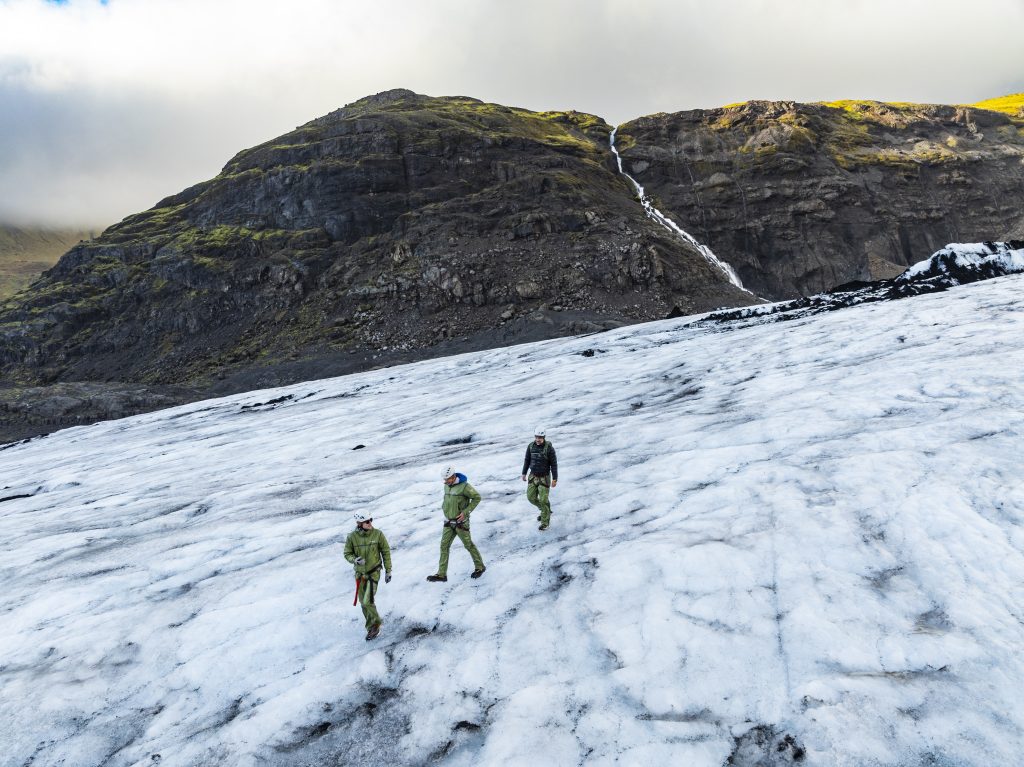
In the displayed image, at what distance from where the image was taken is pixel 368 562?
7.20m

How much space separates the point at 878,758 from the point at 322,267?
70.9m

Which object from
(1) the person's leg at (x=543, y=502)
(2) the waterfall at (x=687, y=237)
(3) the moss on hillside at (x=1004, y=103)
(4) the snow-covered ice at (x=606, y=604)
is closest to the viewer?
(4) the snow-covered ice at (x=606, y=604)

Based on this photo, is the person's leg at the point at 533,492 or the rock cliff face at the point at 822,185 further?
the rock cliff face at the point at 822,185

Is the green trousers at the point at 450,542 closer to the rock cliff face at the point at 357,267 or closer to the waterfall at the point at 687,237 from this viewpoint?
the rock cliff face at the point at 357,267

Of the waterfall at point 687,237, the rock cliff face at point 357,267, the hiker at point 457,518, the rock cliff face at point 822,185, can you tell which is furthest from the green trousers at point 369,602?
the rock cliff face at point 822,185

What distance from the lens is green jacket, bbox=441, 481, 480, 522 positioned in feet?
26.0

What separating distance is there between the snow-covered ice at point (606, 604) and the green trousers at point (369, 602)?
32 cm

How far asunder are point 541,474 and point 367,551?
10.2 feet

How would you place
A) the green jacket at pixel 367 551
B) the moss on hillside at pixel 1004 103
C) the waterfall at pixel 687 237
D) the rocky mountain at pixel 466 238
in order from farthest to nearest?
the moss on hillside at pixel 1004 103, the waterfall at pixel 687 237, the rocky mountain at pixel 466 238, the green jacket at pixel 367 551

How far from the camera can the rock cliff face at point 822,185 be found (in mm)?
78938

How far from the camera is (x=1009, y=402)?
981 centimetres

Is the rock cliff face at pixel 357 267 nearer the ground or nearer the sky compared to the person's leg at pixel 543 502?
nearer the sky

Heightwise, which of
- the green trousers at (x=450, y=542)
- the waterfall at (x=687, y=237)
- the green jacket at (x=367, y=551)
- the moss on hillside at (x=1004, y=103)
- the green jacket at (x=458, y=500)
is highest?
the moss on hillside at (x=1004, y=103)

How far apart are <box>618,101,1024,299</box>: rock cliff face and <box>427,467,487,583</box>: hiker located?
78031mm
